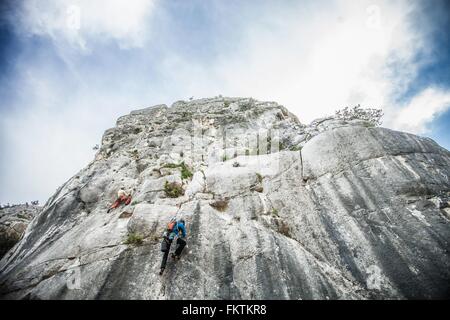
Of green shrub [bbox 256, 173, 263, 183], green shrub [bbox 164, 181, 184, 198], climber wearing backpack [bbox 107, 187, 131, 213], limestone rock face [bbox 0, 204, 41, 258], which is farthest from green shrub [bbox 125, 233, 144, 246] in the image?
limestone rock face [bbox 0, 204, 41, 258]

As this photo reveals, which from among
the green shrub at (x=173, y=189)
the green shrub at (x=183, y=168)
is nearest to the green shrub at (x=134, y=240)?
the green shrub at (x=173, y=189)

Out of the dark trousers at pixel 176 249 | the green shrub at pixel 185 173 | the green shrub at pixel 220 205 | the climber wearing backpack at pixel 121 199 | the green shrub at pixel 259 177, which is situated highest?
the green shrub at pixel 185 173

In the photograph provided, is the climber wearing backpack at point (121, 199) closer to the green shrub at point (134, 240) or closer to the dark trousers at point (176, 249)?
the green shrub at point (134, 240)

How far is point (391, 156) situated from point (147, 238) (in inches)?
609

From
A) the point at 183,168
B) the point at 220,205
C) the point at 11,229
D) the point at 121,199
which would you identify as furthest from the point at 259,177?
the point at 11,229

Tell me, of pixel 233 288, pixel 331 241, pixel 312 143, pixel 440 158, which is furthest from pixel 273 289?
pixel 440 158

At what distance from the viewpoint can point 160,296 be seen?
10336 mm

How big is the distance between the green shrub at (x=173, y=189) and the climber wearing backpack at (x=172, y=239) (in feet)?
14.5

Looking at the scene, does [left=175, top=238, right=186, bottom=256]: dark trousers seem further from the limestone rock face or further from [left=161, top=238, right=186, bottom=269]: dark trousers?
the limestone rock face

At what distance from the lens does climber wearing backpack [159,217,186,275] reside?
1130 centimetres

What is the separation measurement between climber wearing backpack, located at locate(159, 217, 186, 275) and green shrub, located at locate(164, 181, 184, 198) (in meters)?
4.41

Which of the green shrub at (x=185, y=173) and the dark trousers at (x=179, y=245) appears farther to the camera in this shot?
the green shrub at (x=185, y=173)

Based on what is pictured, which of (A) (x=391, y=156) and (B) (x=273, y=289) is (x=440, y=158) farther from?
(B) (x=273, y=289)

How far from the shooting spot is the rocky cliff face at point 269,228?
10.4 m
